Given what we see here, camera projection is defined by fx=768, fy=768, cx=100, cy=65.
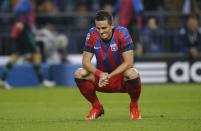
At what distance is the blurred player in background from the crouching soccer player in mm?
9310

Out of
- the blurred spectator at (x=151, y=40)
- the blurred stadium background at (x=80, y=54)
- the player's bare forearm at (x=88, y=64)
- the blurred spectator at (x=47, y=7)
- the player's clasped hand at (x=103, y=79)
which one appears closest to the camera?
the player's clasped hand at (x=103, y=79)

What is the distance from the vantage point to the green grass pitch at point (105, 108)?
10109 mm

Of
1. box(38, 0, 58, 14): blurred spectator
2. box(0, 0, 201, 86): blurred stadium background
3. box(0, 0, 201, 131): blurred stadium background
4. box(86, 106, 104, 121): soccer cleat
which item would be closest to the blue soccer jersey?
box(86, 106, 104, 121): soccer cleat

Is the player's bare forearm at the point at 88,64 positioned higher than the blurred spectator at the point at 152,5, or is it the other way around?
the player's bare forearm at the point at 88,64

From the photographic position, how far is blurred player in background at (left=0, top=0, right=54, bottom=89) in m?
20.3

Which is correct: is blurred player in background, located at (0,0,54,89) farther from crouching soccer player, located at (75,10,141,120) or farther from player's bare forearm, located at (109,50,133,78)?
player's bare forearm, located at (109,50,133,78)

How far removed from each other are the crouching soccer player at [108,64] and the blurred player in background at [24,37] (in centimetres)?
931

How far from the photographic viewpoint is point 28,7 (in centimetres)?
2025

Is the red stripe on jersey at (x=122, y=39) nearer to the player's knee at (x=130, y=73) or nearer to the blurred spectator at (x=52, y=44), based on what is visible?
the player's knee at (x=130, y=73)

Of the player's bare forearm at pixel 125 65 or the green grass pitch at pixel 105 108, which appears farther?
the player's bare forearm at pixel 125 65

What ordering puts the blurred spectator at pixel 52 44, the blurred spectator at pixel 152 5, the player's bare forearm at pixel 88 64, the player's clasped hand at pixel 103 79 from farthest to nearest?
the blurred spectator at pixel 152 5 < the blurred spectator at pixel 52 44 < the player's bare forearm at pixel 88 64 < the player's clasped hand at pixel 103 79

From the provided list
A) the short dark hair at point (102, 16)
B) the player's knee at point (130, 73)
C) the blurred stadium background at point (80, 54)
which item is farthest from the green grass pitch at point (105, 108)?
the short dark hair at point (102, 16)

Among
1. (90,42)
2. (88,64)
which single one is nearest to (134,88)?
(88,64)

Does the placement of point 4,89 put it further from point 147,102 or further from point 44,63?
point 147,102
